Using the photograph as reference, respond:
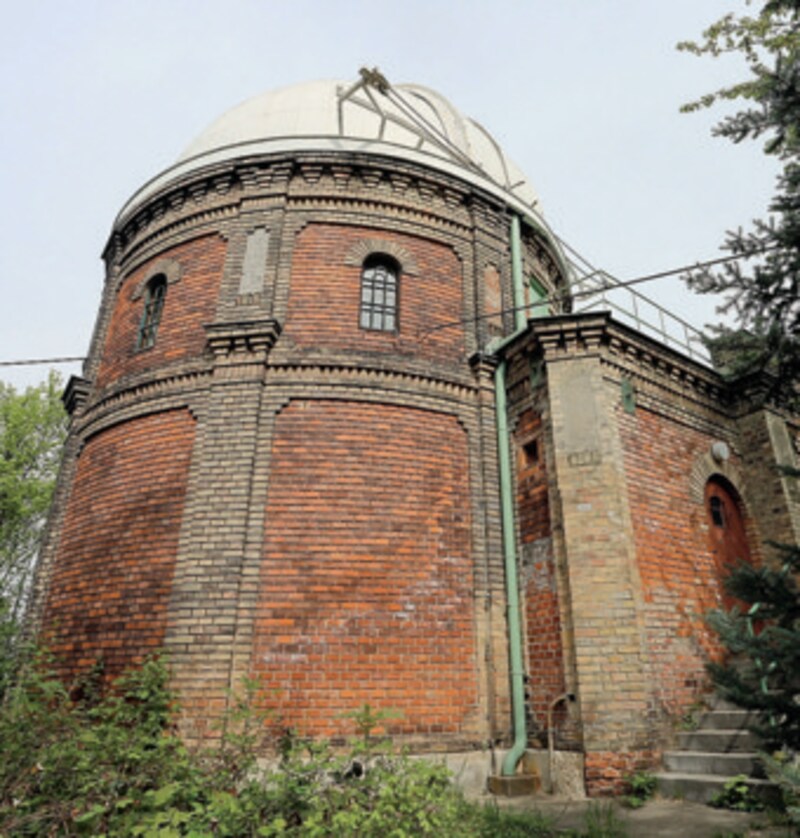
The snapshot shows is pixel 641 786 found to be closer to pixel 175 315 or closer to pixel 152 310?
pixel 175 315

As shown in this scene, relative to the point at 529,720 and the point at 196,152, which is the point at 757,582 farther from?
the point at 196,152

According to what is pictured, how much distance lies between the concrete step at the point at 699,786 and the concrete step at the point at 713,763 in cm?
7

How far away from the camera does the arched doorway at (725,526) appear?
26.6 feet

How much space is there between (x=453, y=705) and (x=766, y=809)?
3.02 m

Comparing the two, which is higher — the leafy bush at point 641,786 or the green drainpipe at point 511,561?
the green drainpipe at point 511,561

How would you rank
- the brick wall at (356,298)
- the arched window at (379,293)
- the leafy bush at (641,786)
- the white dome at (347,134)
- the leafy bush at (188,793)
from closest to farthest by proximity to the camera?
the leafy bush at (188,793) → the leafy bush at (641,786) → the brick wall at (356,298) → the arched window at (379,293) → the white dome at (347,134)

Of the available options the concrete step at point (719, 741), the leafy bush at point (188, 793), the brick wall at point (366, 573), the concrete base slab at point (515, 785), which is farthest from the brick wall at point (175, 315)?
the concrete step at point (719, 741)

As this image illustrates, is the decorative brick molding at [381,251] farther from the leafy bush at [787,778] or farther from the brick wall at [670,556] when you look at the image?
the leafy bush at [787,778]

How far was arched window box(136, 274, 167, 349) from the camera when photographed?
29.5 feet

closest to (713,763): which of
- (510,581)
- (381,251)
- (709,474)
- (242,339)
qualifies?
(510,581)

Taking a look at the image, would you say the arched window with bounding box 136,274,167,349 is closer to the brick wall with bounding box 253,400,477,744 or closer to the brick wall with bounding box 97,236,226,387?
the brick wall with bounding box 97,236,226,387

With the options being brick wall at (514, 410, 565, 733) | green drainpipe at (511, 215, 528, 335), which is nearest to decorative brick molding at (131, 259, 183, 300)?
green drainpipe at (511, 215, 528, 335)

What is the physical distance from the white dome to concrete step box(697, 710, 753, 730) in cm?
820

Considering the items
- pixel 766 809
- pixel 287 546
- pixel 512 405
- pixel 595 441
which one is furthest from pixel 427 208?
pixel 766 809
